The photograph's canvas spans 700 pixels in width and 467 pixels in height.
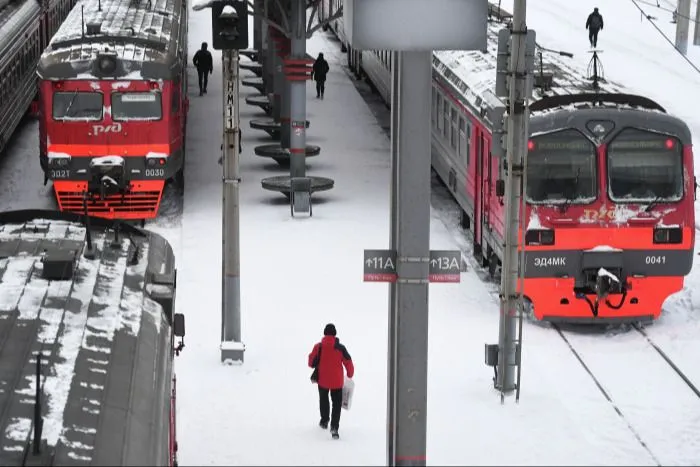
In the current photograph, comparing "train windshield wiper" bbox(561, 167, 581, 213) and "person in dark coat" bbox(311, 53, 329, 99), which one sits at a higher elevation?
"train windshield wiper" bbox(561, 167, 581, 213)

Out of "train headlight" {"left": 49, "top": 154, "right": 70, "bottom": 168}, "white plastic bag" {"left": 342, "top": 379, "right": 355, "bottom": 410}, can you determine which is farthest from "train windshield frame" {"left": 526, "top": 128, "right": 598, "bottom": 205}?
"train headlight" {"left": 49, "top": 154, "right": 70, "bottom": 168}

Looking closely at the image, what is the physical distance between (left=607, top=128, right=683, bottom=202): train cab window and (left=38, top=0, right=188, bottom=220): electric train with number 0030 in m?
8.15

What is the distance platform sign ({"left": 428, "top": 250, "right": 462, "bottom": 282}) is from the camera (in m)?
12.1

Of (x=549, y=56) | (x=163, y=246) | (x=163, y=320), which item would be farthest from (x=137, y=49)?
(x=163, y=320)

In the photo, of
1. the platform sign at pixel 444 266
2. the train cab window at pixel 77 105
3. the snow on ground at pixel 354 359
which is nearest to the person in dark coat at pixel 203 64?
the snow on ground at pixel 354 359

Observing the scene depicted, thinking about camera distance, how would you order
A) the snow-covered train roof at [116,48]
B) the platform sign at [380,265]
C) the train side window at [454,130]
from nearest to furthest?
1. the platform sign at [380,265]
2. the train side window at [454,130]
3. the snow-covered train roof at [116,48]

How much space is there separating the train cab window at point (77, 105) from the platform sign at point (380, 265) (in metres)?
13.0

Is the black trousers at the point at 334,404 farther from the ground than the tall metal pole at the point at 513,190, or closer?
closer

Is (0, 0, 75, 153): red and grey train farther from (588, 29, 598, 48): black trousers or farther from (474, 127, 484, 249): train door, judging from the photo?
(588, 29, 598, 48): black trousers

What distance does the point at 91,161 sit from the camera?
2430 centimetres

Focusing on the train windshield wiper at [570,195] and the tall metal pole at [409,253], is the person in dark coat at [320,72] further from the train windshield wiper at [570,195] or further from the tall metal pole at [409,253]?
the tall metal pole at [409,253]

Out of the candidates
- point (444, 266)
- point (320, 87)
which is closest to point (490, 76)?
point (444, 266)

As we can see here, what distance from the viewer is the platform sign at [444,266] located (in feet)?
39.6

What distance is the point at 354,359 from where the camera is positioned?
1777cm
